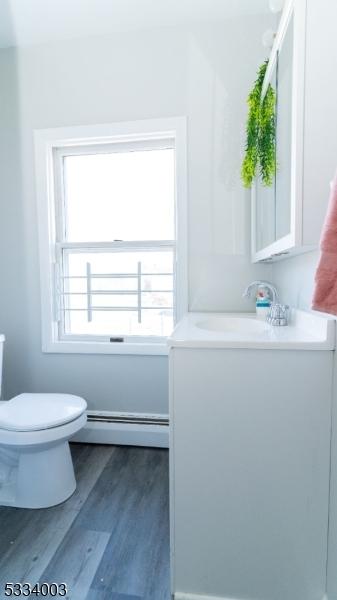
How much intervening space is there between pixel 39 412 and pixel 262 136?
155cm

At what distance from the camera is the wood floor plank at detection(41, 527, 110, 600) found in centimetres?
108

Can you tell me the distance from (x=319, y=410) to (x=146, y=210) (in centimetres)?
149

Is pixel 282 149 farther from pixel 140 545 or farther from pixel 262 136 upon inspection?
pixel 140 545

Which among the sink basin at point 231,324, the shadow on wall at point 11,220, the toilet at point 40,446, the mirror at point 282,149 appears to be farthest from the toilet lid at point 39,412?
the mirror at point 282,149

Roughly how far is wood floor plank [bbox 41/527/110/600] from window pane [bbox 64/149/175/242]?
1534 millimetres

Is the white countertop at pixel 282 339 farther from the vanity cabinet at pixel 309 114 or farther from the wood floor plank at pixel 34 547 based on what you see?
the wood floor plank at pixel 34 547

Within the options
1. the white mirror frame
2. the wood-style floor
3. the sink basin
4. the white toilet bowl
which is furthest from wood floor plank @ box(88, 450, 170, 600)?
the white mirror frame

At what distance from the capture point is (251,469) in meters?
0.97

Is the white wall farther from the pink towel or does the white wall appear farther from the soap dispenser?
the pink towel

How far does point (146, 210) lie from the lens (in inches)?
77.6

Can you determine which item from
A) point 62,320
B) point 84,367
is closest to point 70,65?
point 62,320

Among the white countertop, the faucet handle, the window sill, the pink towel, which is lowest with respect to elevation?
the window sill

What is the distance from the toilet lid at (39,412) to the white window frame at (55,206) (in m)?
0.43

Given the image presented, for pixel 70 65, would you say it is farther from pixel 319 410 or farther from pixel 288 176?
pixel 319 410
